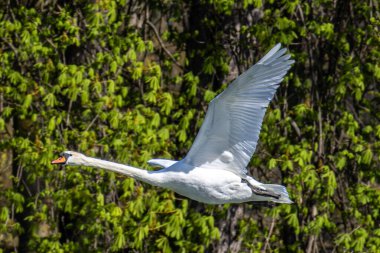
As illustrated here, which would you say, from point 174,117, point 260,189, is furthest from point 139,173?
point 174,117

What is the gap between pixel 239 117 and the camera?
872 cm

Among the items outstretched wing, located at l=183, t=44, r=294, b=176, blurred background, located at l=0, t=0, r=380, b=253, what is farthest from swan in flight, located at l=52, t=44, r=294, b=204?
blurred background, located at l=0, t=0, r=380, b=253

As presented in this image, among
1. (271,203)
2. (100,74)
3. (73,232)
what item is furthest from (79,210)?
(271,203)

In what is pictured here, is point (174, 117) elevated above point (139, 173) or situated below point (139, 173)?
above

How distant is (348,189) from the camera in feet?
38.7

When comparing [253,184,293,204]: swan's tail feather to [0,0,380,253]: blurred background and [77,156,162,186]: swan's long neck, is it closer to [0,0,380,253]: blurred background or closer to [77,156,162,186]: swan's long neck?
[77,156,162,186]: swan's long neck

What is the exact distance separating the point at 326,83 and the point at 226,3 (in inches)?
64.5

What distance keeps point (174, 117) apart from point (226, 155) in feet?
8.18

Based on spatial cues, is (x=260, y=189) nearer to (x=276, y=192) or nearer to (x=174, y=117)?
(x=276, y=192)

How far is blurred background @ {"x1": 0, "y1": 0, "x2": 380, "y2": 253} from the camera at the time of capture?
1132 cm

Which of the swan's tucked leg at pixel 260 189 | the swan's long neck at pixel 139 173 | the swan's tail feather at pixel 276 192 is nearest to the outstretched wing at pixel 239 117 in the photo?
the swan's tucked leg at pixel 260 189

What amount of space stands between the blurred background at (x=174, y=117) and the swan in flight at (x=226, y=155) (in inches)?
76.6

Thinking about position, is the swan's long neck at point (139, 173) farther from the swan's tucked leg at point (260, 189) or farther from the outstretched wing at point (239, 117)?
the swan's tucked leg at point (260, 189)

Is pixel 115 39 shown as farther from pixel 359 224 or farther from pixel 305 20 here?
pixel 359 224
